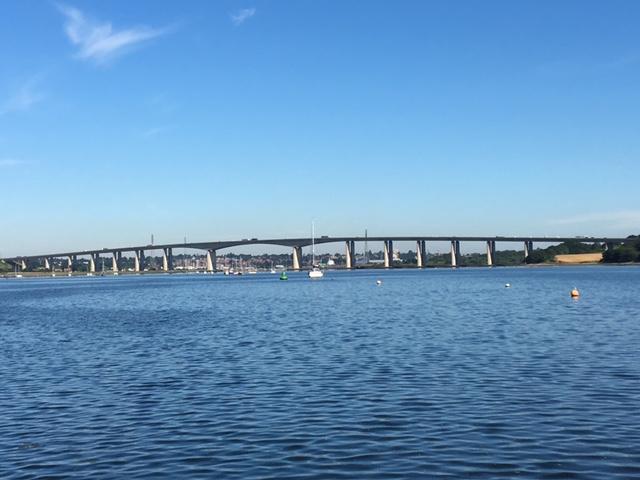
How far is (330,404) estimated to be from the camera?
22.5m

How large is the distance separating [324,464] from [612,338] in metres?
27.0

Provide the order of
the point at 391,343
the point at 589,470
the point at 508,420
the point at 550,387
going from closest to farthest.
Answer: the point at 589,470 < the point at 508,420 < the point at 550,387 < the point at 391,343

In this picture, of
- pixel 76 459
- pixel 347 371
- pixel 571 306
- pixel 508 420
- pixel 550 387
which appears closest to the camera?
pixel 76 459

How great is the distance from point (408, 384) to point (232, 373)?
7691 millimetres

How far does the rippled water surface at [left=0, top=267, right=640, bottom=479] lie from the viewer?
1623cm

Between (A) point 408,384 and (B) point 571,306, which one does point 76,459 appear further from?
(B) point 571,306

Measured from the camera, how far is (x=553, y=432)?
1838 cm

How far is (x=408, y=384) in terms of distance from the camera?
2566 centimetres

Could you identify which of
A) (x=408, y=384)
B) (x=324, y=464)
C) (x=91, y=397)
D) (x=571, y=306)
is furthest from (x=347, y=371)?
(x=571, y=306)

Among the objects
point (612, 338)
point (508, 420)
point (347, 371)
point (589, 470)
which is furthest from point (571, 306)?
point (589, 470)

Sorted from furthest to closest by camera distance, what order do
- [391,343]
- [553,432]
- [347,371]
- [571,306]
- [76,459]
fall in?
[571,306], [391,343], [347,371], [553,432], [76,459]

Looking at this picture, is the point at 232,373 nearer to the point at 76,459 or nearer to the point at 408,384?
the point at 408,384

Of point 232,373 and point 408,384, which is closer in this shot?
point 408,384

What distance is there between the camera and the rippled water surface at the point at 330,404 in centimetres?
1623
